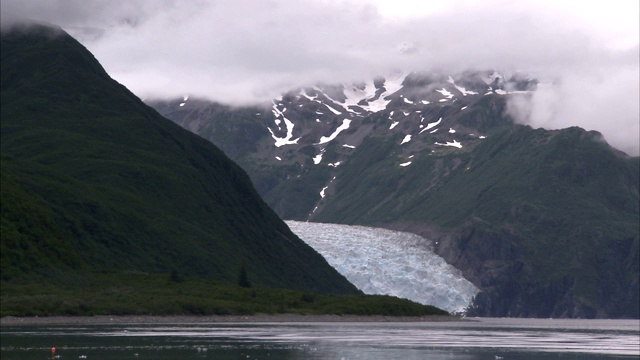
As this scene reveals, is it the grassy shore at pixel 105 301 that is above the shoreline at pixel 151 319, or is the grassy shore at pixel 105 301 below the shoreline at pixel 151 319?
above

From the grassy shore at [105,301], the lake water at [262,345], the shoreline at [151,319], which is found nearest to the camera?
the lake water at [262,345]

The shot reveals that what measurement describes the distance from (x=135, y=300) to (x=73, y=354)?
283 feet

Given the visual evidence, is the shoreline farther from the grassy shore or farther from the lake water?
the lake water

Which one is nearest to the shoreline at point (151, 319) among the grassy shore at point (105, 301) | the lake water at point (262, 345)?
the grassy shore at point (105, 301)

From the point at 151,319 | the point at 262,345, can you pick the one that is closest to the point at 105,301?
the point at 151,319

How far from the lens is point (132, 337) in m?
124

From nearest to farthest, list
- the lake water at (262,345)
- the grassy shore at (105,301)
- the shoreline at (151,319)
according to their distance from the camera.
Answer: the lake water at (262,345) < the shoreline at (151,319) < the grassy shore at (105,301)

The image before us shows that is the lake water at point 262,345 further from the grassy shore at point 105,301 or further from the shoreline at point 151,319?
the grassy shore at point 105,301

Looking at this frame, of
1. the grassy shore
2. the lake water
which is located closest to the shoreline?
the grassy shore

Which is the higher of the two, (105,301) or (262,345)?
(105,301)

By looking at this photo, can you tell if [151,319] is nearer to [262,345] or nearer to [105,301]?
[105,301]

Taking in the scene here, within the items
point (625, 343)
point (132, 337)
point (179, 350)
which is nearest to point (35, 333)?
point (132, 337)

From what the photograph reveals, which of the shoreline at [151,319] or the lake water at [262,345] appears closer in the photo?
the lake water at [262,345]

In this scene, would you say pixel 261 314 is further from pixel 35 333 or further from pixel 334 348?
pixel 334 348
